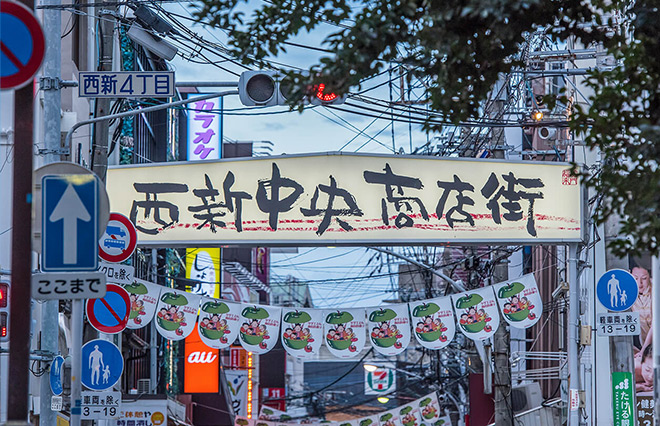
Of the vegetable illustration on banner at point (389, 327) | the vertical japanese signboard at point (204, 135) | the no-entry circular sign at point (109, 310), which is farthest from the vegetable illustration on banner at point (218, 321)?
the vertical japanese signboard at point (204, 135)

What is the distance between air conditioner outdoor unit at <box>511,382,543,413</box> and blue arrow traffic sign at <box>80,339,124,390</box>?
60.4 ft

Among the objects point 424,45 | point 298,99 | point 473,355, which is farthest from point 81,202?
point 473,355

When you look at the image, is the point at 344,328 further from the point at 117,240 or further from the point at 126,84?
the point at 126,84

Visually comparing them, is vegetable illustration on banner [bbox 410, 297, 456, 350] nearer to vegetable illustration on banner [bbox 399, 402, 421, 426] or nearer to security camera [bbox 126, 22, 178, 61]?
security camera [bbox 126, 22, 178, 61]

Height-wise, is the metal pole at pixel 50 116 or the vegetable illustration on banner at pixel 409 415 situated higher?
the metal pole at pixel 50 116

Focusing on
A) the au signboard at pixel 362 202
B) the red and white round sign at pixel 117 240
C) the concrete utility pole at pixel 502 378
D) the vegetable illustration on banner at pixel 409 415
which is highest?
the au signboard at pixel 362 202

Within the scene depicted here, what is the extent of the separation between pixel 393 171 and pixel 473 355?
64.7ft

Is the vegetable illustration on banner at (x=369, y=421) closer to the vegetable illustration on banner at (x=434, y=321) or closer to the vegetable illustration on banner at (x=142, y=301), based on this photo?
the vegetable illustration on banner at (x=434, y=321)

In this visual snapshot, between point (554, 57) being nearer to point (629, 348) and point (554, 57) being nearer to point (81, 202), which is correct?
point (629, 348)

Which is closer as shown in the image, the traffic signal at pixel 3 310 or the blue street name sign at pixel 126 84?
the blue street name sign at pixel 126 84

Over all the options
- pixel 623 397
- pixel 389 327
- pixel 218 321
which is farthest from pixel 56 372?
pixel 623 397

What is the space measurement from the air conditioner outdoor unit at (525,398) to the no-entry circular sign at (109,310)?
61.6 feet

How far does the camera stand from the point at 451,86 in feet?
27.1

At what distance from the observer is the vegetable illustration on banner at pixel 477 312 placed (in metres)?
19.2
